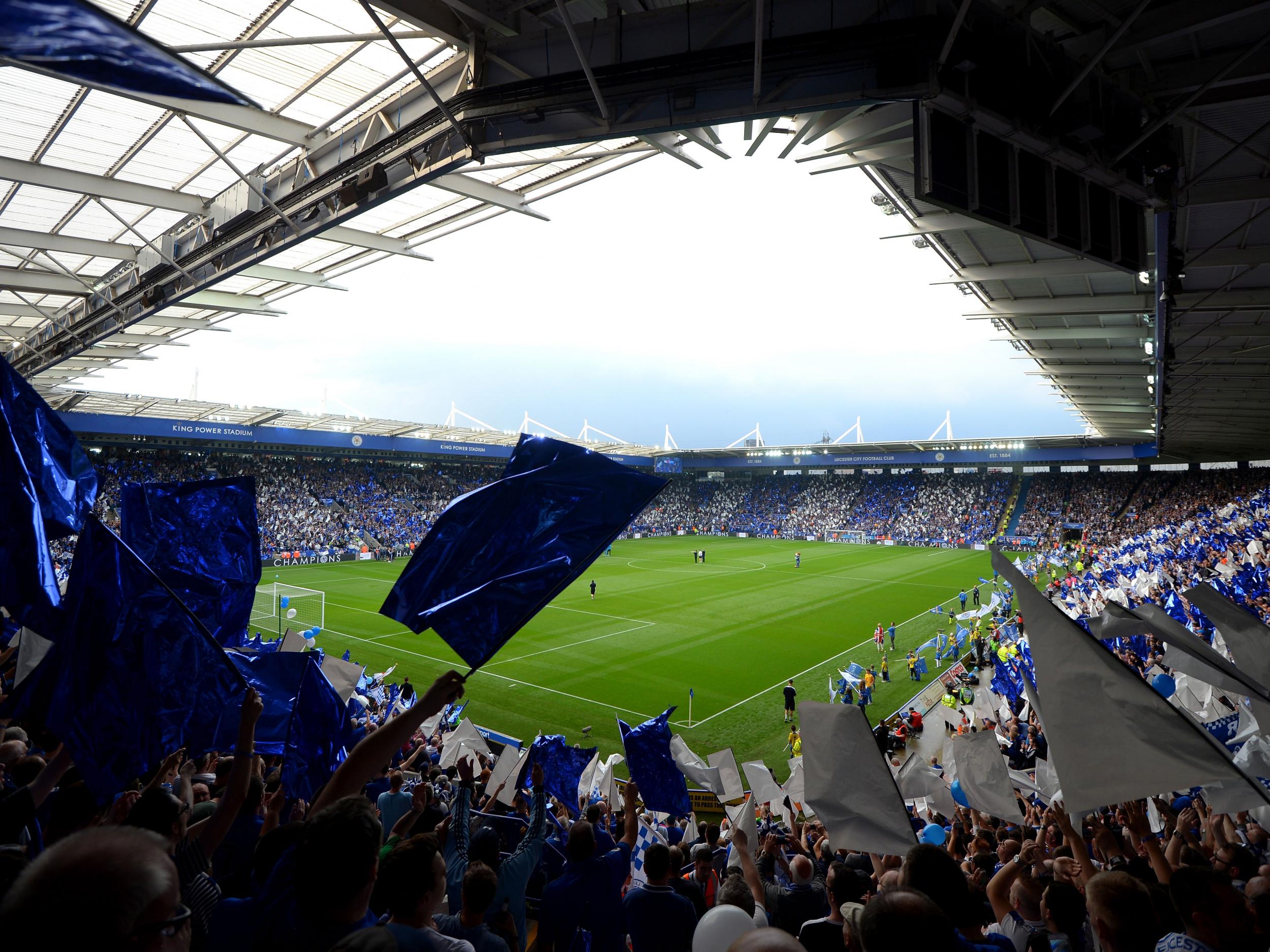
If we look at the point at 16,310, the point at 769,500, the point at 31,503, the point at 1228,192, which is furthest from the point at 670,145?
the point at 769,500

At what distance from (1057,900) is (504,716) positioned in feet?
51.8

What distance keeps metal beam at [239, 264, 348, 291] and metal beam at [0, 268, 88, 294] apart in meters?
3.57

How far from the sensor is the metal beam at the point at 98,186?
1041 cm

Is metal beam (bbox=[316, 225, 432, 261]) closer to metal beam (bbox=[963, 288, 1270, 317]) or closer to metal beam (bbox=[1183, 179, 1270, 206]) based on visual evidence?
metal beam (bbox=[963, 288, 1270, 317])

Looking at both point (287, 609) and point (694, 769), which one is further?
point (287, 609)

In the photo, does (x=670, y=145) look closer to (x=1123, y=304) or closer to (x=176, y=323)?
(x=1123, y=304)

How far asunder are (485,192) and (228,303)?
31.6ft

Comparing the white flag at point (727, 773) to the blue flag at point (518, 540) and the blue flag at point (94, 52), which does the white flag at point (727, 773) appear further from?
the blue flag at point (94, 52)

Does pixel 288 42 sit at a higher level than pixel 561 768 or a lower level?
higher

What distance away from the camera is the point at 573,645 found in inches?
1002

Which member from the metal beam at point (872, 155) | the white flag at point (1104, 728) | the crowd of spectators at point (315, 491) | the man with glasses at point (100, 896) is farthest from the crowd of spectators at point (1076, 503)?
the man with glasses at point (100, 896)

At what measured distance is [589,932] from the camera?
14.1 ft

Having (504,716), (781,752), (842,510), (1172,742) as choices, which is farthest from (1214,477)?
(1172,742)

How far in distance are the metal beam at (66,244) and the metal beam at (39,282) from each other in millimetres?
963
